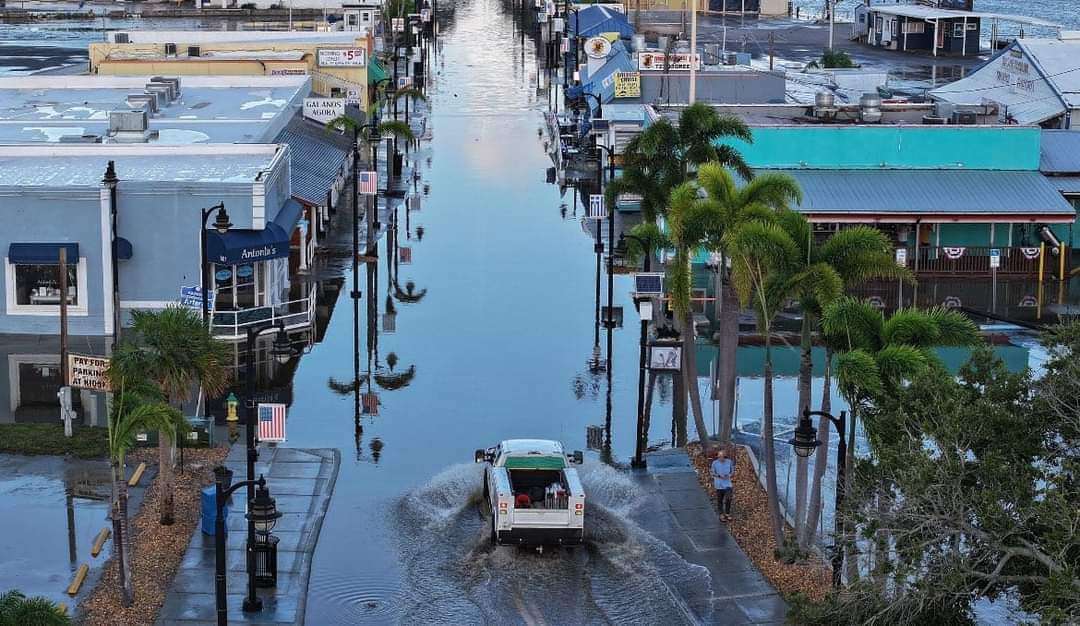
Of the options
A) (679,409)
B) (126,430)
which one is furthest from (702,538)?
(126,430)

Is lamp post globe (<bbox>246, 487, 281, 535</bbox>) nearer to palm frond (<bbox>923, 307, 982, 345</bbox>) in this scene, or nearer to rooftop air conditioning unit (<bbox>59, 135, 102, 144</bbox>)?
palm frond (<bbox>923, 307, 982, 345</bbox>)

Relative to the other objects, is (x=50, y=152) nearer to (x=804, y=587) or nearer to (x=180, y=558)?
(x=180, y=558)

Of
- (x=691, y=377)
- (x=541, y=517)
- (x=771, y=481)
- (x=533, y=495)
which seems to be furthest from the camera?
(x=691, y=377)

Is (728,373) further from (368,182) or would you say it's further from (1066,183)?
(1066,183)

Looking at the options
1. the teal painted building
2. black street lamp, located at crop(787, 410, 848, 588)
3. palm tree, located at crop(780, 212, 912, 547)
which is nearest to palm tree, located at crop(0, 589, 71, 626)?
black street lamp, located at crop(787, 410, 848, 588)

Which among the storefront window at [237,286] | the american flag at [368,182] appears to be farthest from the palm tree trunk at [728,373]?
the american flag at [368,182]
